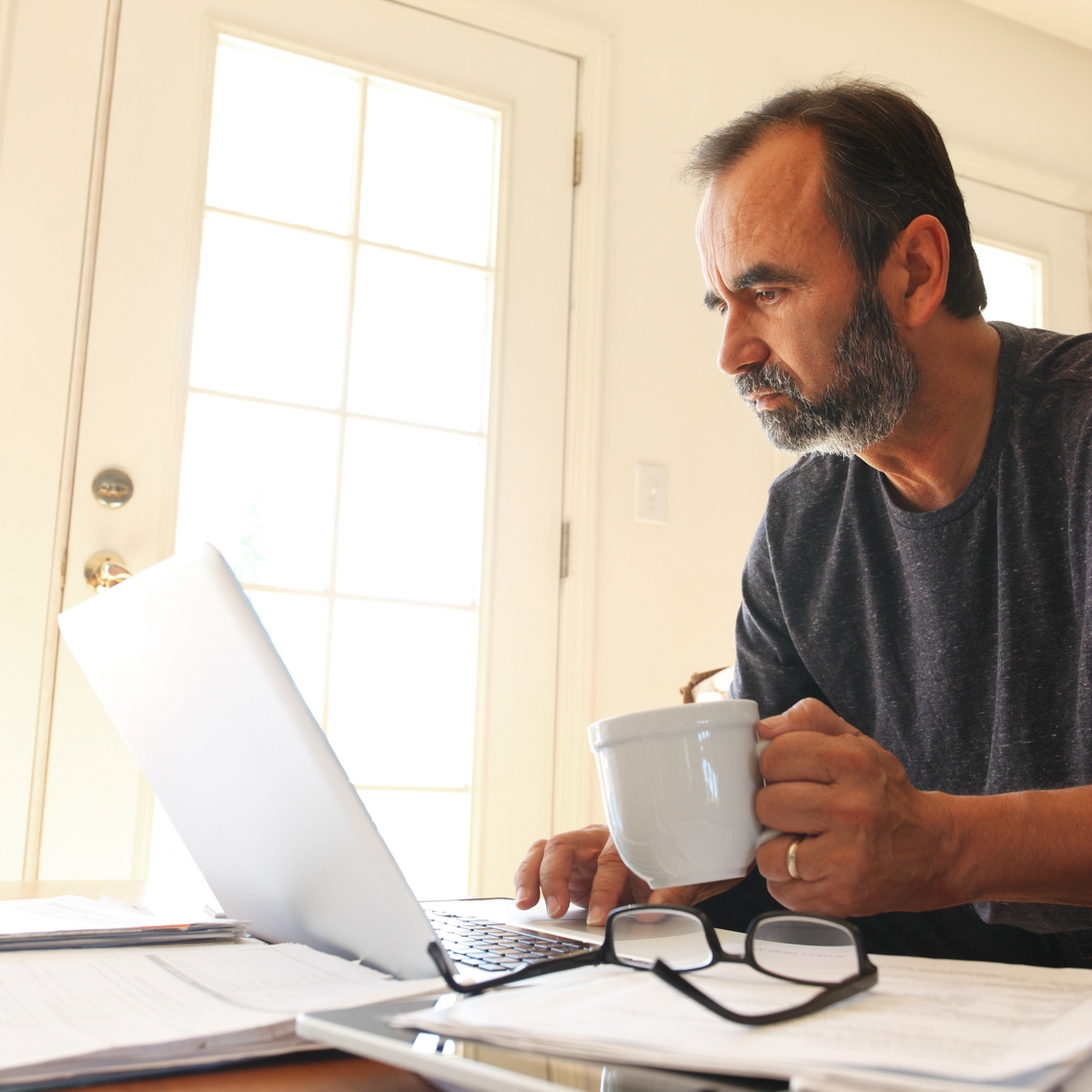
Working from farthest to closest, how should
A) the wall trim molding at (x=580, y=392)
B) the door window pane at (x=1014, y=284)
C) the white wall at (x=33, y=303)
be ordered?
the door window pane at (x=1014, y=284) → the wall trim molding at (x=580, y=392) → the white wall at (x=33, y=303)

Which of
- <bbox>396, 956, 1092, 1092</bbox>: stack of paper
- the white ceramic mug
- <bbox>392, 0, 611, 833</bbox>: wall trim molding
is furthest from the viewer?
<bbox>392, 0, 611, 833</bbox>: wall trim molding

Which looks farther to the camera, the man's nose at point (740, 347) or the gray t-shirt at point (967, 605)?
the man's nose at point (740, 347)

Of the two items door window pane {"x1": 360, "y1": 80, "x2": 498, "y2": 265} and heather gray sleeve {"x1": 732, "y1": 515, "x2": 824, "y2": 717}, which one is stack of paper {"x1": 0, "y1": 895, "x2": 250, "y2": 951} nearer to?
heather gray sleeve {"x1": 732, "y1": 515, "x2": 824, "y2": 717}

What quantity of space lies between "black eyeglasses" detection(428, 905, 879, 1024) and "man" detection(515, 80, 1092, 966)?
19 centimetres

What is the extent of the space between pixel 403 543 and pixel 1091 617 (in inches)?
59.2

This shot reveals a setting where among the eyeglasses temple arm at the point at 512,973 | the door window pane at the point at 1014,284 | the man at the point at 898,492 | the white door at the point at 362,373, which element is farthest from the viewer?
the door window pane at the point at 1014,284

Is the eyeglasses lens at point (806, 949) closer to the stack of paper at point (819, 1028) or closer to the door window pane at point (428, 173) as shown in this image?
the stack of paper at point (819, 1028)

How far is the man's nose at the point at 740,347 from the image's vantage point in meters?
1.10

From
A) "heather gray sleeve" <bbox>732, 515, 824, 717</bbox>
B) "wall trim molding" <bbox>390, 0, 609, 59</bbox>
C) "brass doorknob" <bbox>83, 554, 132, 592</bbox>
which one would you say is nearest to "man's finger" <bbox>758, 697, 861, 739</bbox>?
"heather gray sleeve" <bbox>732, 515, 824, 717</bbox>

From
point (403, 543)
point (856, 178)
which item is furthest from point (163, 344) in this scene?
point (856, 178)

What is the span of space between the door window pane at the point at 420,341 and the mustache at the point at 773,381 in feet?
3.78

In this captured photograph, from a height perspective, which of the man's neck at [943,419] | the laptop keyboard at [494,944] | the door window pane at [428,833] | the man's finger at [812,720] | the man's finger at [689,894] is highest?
the man's neck at [943,419]

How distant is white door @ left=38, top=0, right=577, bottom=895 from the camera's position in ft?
6.34

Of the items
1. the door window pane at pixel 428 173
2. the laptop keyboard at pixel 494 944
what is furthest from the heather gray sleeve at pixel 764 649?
the door window pane at pixel 428 173
